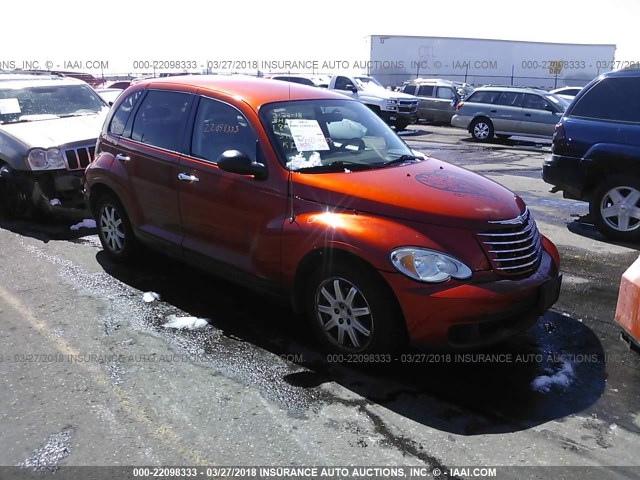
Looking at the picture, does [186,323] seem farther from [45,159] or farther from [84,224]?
[45,159]

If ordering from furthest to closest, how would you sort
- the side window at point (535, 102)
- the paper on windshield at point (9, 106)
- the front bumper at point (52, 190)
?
the side window at point (535, 102) → the paper on windshield at point (9, 106) → the front bumper at point (52, 190)

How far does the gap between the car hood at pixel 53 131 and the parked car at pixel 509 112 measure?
12722 millimetres

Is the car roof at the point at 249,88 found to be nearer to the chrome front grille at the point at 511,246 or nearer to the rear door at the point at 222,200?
the rear door at the point at 222,200

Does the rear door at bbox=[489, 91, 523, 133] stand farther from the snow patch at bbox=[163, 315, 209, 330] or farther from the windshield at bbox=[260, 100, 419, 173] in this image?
the snow patch at bbox=[163, 315, 209, 330]

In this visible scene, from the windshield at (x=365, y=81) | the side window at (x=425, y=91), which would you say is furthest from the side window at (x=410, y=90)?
the windshield at (x=365, y=81)

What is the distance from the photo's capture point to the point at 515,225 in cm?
377

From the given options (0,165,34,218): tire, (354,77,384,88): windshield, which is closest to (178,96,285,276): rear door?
(0,165,34,218): tire

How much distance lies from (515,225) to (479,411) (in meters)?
1.21

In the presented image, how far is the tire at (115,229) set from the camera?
5637mm

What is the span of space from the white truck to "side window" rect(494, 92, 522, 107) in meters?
3.90

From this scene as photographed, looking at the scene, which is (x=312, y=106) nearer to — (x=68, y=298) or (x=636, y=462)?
(x=68, y=298)

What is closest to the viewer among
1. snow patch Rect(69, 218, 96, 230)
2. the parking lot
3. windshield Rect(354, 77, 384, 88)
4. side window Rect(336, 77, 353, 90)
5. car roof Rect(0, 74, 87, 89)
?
the parking lot

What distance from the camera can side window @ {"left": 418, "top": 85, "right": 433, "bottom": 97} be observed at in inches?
920

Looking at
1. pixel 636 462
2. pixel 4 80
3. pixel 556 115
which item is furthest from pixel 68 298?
pixel 556 115
